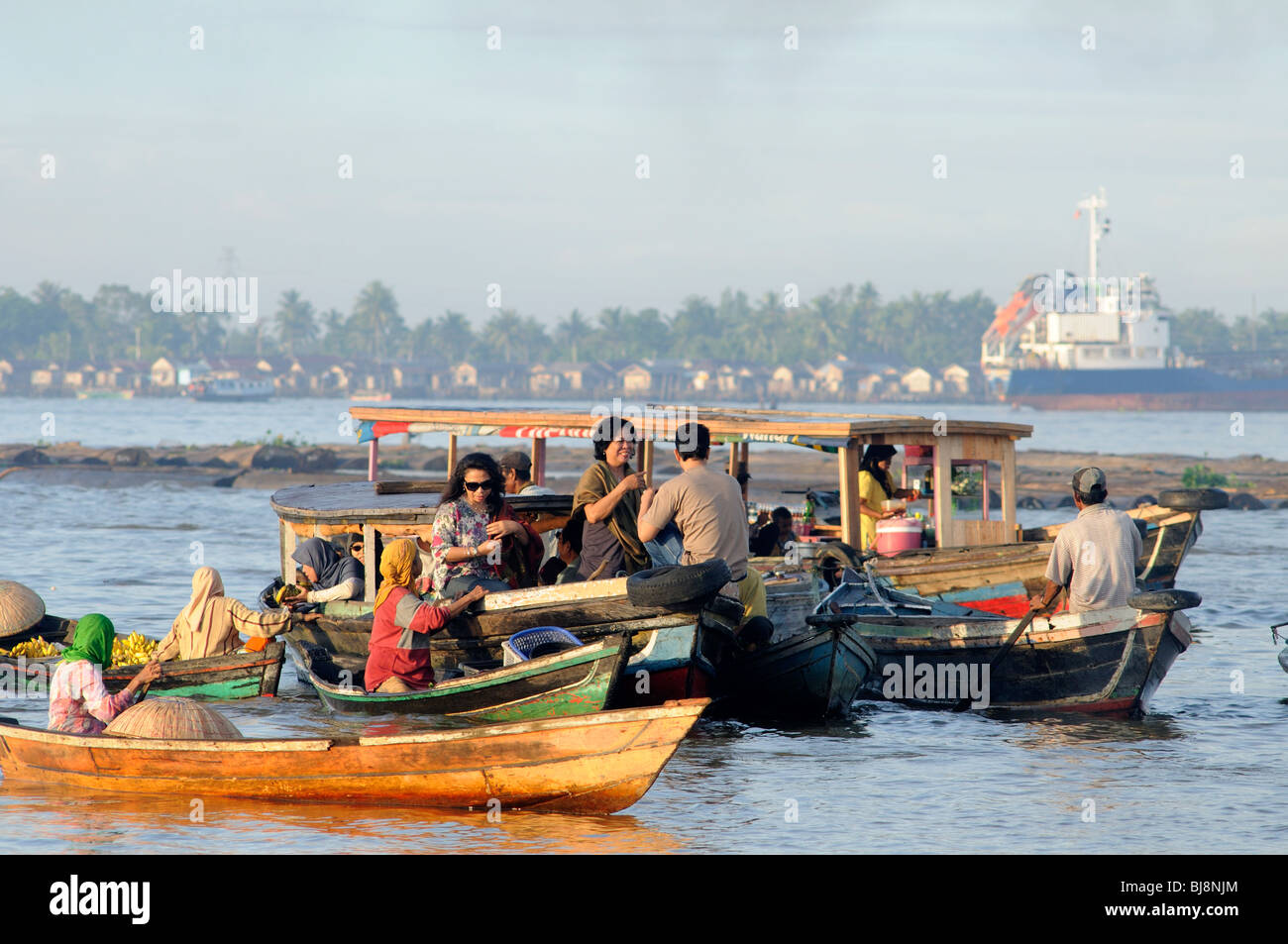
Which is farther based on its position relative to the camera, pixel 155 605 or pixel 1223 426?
pixel 1223 426

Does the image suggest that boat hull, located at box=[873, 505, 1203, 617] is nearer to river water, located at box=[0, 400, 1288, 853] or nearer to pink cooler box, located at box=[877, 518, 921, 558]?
pink cooler box, located at box=[877, 518, 921, 558]

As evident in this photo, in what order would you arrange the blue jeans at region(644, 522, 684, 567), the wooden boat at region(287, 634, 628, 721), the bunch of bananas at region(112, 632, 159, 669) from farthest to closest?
the bunch of bananas at region(112, 632, 159, 669) < the blue jeans at region(644, 522, 684, 567) < the wooden boat at region(287, 634, 628, 721)

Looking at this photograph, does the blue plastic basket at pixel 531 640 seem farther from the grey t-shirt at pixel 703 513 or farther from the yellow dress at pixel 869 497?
the yellow dress at pixel 869 497

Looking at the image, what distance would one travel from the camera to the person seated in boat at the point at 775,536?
1598cm

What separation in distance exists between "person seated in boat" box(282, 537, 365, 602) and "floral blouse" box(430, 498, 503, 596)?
2.11 meters

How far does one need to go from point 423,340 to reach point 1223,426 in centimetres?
11466

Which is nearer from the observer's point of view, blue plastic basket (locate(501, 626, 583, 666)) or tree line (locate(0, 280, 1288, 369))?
blue plastic basket (locate(501, 626, 583, 666))

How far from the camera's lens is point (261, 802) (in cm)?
897

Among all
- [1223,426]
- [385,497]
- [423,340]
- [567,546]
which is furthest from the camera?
[423,340]

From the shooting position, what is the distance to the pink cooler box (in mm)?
15992

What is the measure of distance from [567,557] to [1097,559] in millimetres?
4303

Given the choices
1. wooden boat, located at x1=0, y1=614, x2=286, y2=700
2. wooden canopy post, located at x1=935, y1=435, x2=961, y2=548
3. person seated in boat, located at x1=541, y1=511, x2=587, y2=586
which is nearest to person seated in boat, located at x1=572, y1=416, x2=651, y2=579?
person seated in boat, located at x1=541, y1=511, x2=587, y2=586
